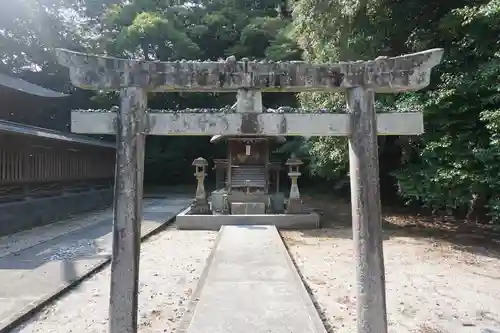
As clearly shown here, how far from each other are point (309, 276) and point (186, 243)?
4.49 meters

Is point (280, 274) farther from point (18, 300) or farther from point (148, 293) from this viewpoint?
point (18, 300)

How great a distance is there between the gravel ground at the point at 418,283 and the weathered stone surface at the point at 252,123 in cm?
255

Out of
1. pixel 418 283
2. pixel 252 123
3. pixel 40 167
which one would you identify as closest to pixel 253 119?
pixel 252 123

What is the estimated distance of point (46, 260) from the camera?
27.1ft

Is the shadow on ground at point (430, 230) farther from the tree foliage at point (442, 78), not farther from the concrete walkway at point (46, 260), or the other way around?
the concrete walkway at point (46, 260)

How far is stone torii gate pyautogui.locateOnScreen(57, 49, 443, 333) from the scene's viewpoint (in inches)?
157

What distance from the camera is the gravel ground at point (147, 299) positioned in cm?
500

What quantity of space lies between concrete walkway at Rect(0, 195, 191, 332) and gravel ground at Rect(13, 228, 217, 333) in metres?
0.29

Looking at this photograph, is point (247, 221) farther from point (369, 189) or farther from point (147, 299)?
point (369, 189)

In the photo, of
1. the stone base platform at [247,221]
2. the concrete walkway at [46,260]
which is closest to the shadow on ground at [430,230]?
the stone base platform at [247,221]

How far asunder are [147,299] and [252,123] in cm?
355

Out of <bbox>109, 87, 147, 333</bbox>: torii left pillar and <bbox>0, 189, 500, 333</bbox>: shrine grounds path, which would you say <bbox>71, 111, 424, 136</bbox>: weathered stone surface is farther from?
<bbox>0, 189, 500, 333</bbox>: shrine grounds path

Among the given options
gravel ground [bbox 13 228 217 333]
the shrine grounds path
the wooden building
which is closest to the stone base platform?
the shrine grounds path

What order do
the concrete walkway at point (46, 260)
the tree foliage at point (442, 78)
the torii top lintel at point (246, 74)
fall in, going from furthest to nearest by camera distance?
the tree foliage at point (442, 78)
the concrete walkway at point (46, 260)
the torii top lintel at point (246, 74)
